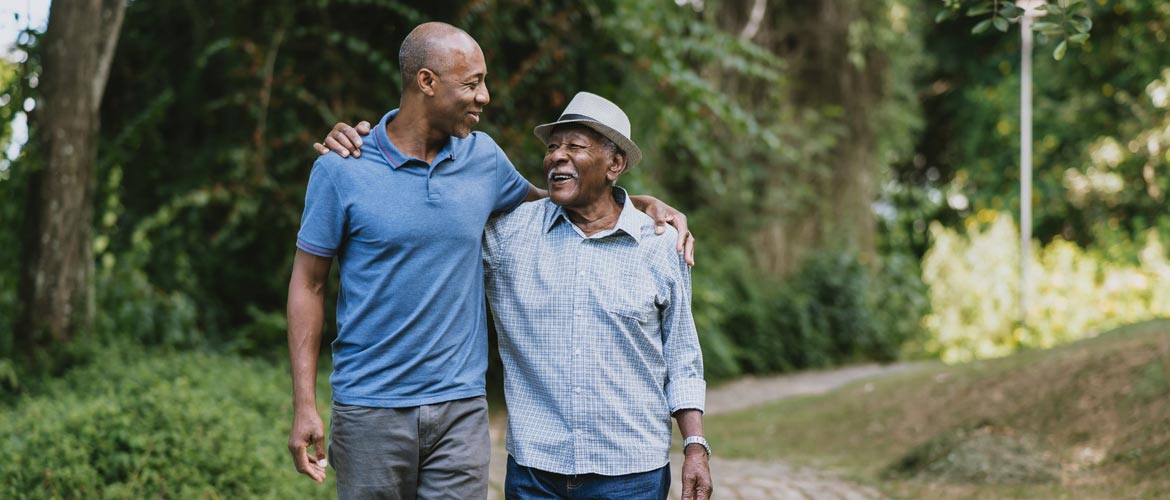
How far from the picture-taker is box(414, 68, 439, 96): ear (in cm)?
293

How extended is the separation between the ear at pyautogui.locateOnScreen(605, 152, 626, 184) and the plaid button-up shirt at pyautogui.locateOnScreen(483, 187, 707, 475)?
89 millimetres

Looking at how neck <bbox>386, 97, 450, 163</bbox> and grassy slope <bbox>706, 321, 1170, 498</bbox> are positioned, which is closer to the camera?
neck <bbox>386, 97, 450, 163</bbox>

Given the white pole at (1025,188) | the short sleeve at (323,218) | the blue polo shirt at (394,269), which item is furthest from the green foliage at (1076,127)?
the short sleeve at (323,218)

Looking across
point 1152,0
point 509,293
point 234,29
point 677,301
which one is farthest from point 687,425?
point 1152,0

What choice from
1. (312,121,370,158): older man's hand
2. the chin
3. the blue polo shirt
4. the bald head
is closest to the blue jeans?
the blue polo shirt

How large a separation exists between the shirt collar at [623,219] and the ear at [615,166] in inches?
2.1

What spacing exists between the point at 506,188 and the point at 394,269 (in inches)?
18.1

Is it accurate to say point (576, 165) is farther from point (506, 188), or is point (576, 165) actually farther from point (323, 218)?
point (323, 218)

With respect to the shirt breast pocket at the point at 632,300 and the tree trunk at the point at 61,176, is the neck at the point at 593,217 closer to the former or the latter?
the shirt breast pocket at the point at 632,300

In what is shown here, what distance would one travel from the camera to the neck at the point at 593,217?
122 inches

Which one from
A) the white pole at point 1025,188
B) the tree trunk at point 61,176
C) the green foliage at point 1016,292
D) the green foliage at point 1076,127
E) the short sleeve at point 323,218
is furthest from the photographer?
the green foliage at point 1076,127

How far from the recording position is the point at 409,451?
9.50 ft

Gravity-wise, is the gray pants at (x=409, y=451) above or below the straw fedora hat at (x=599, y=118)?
below

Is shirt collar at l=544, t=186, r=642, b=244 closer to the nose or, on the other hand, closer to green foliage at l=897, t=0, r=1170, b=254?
the nose
